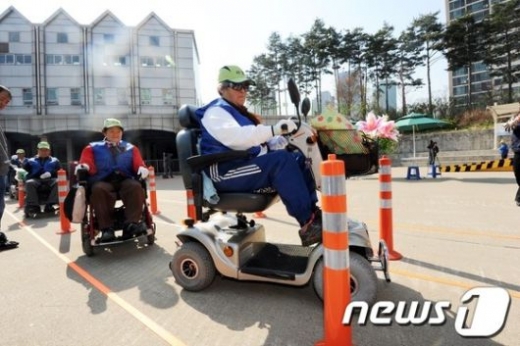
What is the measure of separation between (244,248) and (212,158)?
76 centimetres

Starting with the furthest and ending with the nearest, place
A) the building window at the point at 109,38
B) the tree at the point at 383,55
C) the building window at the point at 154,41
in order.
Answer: the tree at the point at 383,55 < the building window at the point at 154,41 < the building window at the point at 109,38

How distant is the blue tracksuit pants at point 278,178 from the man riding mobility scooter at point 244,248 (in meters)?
0.07

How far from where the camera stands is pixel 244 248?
9.49ft

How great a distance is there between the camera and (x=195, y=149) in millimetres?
3111

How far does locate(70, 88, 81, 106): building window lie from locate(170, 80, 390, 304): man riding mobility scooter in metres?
34.6

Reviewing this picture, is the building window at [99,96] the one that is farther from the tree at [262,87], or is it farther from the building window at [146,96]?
the tree at [262,87]

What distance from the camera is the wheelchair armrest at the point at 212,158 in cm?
269

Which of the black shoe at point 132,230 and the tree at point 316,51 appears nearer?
the black shoe at point 132,230

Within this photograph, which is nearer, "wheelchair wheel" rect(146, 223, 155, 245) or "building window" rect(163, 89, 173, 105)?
"wheelchair wheel" rect(146, 223, 155, 245)

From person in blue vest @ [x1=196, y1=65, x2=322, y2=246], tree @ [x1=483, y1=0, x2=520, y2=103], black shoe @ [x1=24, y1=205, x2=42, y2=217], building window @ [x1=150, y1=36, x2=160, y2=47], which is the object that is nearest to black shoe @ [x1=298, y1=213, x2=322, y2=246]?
person in blue vest @ [x1=196, y1=65, x2=322, y2=246]

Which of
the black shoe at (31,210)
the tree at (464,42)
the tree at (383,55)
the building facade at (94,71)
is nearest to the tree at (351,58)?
the tree at (383,55)

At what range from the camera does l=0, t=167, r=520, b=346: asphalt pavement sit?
2.19 m

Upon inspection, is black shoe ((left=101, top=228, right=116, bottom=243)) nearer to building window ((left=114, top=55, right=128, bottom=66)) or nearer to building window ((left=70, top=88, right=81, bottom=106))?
building window ((left=70, top=88, right=81, bottom=106))

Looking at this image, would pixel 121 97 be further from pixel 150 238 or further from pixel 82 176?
pixel 150 238
